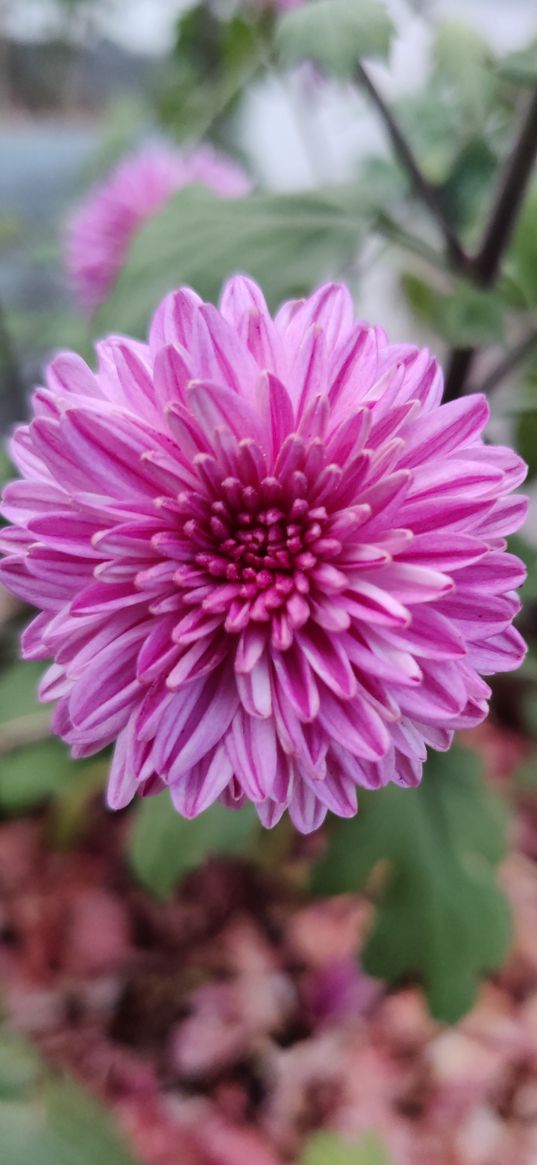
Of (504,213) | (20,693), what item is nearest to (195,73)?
(504,213)

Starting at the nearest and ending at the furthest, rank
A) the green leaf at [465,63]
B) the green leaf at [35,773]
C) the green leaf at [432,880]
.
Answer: the green leaf at [465,63] → the green leaf at [432,880] → the green leaf at [35,773]

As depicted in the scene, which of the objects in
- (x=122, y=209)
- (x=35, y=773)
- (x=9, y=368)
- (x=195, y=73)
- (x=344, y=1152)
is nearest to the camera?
(x=344, y=1152)

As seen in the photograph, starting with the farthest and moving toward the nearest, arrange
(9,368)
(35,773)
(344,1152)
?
(9,368), (35,773), (344,1152)

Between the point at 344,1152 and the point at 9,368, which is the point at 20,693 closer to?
the point at 344,1152

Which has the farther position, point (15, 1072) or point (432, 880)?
point (432, 880)

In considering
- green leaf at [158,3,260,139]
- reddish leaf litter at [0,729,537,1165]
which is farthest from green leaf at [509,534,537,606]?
green leaf at [158,3,260,139]

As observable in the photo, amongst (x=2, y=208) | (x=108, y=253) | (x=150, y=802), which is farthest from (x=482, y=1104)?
(x=2, y=208)

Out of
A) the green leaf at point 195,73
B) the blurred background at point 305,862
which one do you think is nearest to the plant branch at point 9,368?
the blurred background at point 305,862

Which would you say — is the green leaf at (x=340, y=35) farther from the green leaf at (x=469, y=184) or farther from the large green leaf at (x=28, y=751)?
the large green leaf at (x=28, y=751)
